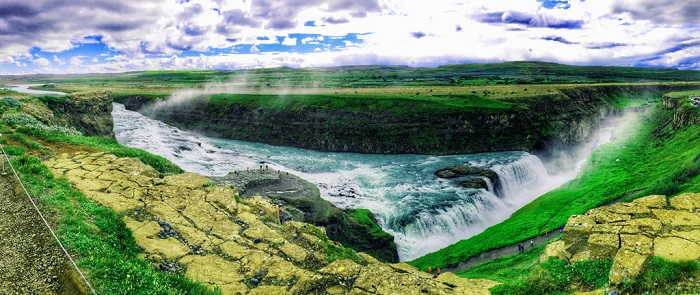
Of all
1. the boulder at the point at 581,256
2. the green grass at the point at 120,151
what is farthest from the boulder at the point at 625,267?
the green grass at the point at 120,151

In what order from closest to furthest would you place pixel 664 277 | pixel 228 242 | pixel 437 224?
pixel 664 277 < pixel 228 242 < pixel 437 224

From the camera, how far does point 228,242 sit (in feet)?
45.4

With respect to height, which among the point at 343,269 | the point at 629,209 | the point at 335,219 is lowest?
the point at 335,219

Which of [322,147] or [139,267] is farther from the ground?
[139,267]

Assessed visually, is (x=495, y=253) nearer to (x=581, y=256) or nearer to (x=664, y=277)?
(x=581, y=256)

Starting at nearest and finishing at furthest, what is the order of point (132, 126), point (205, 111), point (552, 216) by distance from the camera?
point (552, 216), point (132, 126), point (205, 111)

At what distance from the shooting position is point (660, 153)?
192 ft

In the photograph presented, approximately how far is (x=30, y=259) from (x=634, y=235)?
62.1 feet

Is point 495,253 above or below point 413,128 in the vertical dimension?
below

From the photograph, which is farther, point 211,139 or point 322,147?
point 211,139

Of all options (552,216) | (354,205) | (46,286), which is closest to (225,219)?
(46,286)

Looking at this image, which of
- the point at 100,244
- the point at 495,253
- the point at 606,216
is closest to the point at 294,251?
the point at 100,244

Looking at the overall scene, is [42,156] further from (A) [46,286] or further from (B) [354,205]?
(B) [354,205]

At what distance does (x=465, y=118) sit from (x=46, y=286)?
3393 inches
